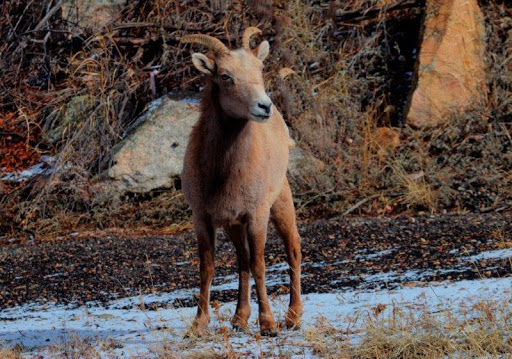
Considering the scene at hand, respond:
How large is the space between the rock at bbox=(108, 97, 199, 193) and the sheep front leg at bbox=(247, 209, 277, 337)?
212 inches

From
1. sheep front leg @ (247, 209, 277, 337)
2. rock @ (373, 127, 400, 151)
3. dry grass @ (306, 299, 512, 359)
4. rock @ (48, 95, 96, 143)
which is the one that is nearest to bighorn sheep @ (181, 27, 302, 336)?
sheep front leg @ (247, 209, 277, 337)

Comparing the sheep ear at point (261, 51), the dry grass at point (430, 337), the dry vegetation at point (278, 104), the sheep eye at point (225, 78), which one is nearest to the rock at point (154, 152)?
the dry vegetation at point (278, 104)

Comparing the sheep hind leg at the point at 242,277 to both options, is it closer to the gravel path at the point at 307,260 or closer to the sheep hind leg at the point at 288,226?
the sheep hind leg at the point at 288,226

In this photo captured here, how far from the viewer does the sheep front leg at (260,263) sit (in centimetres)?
540

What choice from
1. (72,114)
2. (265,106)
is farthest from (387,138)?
(265,106)

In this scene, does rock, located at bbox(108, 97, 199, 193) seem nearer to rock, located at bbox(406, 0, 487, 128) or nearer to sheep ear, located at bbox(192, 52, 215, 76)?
rock, located at bbox(406, 0, 487, 128)

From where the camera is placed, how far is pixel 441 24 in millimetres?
11836

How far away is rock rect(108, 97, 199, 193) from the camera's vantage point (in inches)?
426

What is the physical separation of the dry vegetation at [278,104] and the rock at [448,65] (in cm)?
23

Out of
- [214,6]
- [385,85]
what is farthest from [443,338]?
[214,6]

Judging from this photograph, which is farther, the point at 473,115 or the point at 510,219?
the point at 473,115

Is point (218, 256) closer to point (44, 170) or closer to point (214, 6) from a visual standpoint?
point (44, 170)

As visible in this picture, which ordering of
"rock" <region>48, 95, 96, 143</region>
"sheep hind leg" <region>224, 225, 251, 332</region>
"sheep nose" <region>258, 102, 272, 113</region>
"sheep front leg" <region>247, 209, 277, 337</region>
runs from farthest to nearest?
"rock" <region>48, 95, 96, 143</region>, "sheep hind leg" <region>224, 225, 251, 332</region>, "sheep front leg" <region>247, 209, 277, 337</region>, "sheep nose" <region>258, 102, 272, 113</region>

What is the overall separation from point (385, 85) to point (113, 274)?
5.87 meters
